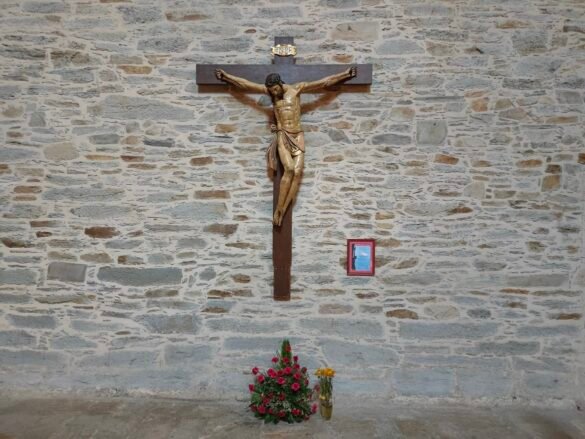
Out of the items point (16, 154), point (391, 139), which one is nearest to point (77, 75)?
point (16, 154)

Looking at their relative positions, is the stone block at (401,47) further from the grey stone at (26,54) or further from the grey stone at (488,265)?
the grey stone at (26,54)

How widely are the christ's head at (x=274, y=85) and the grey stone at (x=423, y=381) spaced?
9.19 feet

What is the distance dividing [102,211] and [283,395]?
7.90 ft

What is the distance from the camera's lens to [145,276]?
3.83m

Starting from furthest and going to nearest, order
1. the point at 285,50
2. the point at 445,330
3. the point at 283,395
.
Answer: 1. the point at 445,330
2. the point at 285,50
3. the point at 283,395

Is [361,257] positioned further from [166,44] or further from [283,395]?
[166,44]

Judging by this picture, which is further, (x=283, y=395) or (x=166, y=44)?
(x=166, y=44)

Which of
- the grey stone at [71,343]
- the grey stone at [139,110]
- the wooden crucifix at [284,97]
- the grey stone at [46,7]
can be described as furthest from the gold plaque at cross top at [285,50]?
the grey stone at [71,343]

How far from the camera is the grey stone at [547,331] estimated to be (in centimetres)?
375

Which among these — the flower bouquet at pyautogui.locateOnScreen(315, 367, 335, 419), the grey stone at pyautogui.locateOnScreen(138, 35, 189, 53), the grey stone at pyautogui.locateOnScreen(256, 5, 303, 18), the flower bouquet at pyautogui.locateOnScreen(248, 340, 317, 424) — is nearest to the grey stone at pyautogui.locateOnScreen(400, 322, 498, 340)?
the flower bouquet at pyautogui.locateOnScreen(315, 367, 335, 419)

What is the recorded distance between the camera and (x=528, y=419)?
3502mm

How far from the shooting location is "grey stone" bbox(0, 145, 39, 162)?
3857 millimetres

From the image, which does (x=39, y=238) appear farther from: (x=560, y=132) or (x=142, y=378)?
(x=560, y=132)

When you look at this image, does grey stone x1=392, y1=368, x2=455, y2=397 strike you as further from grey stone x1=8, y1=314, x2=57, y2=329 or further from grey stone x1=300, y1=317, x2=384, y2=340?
grey stone x1=8, y1=314, x2=57, y2=329
